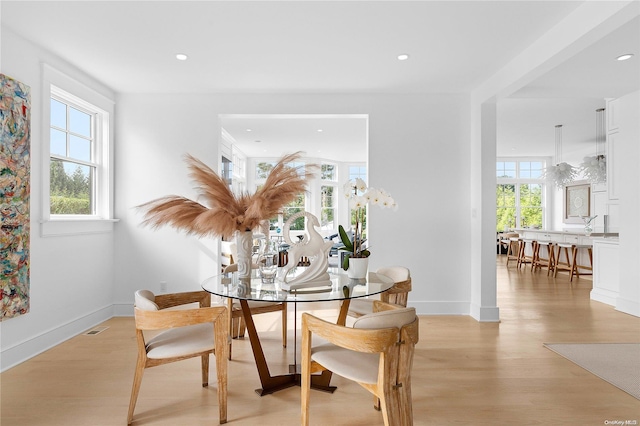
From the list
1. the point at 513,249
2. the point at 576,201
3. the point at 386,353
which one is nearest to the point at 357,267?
the point at 386,353

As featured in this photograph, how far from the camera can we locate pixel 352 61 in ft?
11.0

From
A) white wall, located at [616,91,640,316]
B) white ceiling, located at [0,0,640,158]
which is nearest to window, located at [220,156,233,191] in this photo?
white ceiling, located at [0,0,640,158]

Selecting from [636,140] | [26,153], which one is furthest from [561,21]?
[26,153]

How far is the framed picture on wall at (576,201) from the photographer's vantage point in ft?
30.6

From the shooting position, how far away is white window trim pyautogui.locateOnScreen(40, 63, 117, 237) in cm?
312

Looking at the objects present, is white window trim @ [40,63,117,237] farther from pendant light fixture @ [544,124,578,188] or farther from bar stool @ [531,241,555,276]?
pendant light fixture @ [544,124,578,188]

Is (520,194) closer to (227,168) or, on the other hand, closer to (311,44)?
(227,168)

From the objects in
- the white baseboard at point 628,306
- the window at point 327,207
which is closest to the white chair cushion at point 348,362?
the white baseboard at point 628,306

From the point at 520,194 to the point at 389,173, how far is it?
8.31m

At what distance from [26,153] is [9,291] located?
3.61 feet

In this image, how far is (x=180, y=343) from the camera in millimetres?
2074

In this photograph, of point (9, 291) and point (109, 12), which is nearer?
point (109, 12)

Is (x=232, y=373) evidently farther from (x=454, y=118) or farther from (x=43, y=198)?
(x=454, y=118)

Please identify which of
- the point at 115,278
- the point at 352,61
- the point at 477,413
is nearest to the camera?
the point at 477,413
